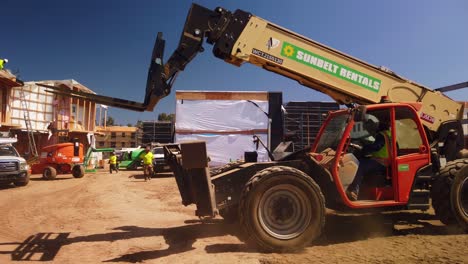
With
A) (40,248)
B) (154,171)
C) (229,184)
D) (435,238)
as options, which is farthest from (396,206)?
(154,171)

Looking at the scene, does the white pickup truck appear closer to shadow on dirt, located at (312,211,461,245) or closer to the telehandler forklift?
the telehandler forklift

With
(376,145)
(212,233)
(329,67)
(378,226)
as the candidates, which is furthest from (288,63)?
(378,226)

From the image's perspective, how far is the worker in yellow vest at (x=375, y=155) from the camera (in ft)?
20.4

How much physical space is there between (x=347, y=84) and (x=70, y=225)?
247 inches

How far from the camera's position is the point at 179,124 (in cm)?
2316

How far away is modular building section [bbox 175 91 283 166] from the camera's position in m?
23.2

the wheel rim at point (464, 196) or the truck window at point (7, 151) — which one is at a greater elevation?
the truck window at point (7, 151)

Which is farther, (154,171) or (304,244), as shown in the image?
(154,171)

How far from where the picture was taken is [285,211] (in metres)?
5.61

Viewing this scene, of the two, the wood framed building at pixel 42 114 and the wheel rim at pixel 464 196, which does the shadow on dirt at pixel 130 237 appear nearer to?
the wheel rim at pixel 464 196

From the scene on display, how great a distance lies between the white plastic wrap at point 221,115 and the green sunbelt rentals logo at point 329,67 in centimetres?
1623

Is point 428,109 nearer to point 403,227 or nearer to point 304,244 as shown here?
point 403,227

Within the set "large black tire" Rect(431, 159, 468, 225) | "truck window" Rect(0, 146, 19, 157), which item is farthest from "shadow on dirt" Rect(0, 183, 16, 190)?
"large black tire" Rect(431, 159, 468, 225)

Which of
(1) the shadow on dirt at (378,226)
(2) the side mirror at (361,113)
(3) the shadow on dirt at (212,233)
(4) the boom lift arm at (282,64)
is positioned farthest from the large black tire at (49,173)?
(2) the side mirror at (361,113)
